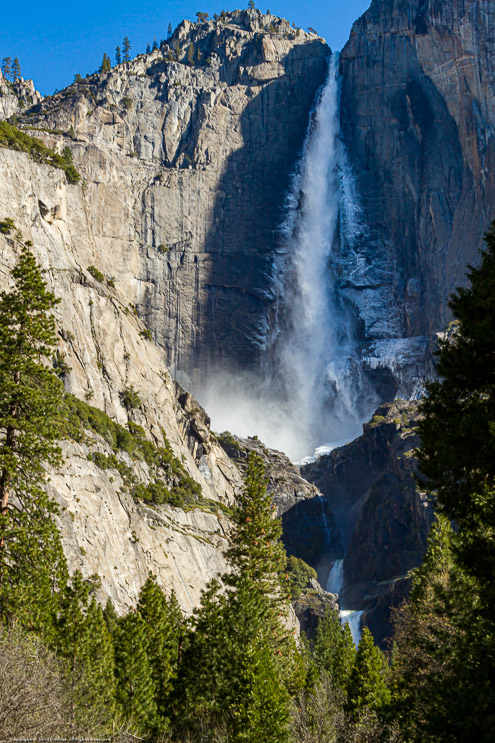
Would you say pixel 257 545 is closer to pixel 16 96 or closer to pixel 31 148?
pixel 31 148

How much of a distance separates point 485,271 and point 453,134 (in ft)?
363

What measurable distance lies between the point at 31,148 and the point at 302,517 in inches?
2059

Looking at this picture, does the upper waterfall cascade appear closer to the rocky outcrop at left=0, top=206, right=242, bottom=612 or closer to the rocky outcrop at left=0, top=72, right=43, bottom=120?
the rocky outcrop at left=0, top=206, right=242, bottom=612

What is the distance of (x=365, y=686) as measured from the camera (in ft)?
114

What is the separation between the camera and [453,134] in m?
119

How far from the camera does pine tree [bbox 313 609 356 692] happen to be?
40812 mm

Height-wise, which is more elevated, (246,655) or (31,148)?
(31,148)

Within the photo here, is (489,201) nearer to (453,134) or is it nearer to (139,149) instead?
(453,134)

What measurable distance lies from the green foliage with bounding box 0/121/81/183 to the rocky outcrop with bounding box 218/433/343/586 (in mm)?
38045

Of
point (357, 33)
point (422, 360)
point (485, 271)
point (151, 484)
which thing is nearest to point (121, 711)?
point (485, 271)

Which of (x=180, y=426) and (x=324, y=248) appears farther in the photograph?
(x=324, y=248)

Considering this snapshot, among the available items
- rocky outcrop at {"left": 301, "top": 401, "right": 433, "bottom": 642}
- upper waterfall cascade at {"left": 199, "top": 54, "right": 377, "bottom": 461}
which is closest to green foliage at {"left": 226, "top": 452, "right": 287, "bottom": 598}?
rocky outcrop at {"left": 301, "top": 401, "right": 433, "bottom": 642}

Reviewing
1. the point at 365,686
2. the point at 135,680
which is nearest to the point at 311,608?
the point at 365,686

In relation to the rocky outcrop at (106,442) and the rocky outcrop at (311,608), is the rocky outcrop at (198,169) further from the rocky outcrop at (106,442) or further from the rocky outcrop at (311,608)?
the rocky outcrop at (311,608)
